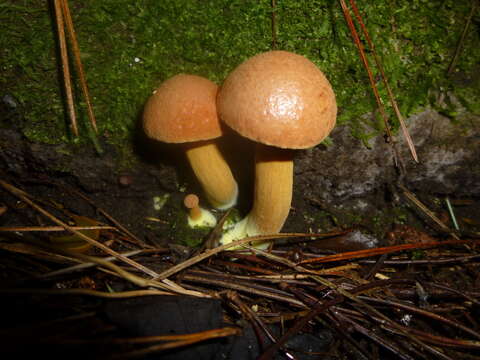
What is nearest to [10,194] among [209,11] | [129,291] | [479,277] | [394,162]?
[129,291]

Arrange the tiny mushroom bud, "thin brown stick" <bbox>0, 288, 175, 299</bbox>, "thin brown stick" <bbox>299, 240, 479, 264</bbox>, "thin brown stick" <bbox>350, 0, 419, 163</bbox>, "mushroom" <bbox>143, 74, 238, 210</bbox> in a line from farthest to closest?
the tiny mushroom bud, "thin brown stick" <bbox>299, 240, 479, 264</bbox>, "thin brown stick" <bbox>350, 0, 419, 163</bbox>, "mushroom" <bbox>143, 74, 238, 210</bbox>, "thin brown stick" <bbox>0, 288, 175, 299</bbox>

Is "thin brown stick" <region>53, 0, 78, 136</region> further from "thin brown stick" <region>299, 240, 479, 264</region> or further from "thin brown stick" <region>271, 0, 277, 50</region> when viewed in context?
"thin brown stick" <region>299, 240, 479, 264</region>

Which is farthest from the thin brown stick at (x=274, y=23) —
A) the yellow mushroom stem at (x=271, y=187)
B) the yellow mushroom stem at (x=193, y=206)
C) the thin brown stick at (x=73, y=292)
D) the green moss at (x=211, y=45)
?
the thin brown stick at (x=73, y=292)

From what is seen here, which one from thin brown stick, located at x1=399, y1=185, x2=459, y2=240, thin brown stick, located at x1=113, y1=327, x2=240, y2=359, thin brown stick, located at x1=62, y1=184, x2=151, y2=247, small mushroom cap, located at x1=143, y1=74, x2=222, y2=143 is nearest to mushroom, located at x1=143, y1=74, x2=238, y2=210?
small mushroom cap, located at x1=143, y1=74, x2=222, y2=143

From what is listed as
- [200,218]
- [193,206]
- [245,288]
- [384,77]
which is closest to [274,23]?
[384,77]

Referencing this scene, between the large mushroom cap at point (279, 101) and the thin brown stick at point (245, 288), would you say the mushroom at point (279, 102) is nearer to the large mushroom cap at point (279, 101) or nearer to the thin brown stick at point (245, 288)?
the large mushroom cap at point (279, 101)

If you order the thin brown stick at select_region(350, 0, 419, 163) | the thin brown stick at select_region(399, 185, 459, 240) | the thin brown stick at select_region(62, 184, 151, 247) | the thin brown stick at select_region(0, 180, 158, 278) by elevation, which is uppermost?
the thin brown stick at select_region(350, 0, 419, 163)

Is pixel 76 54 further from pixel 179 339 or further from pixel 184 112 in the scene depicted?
pixel 179 339
